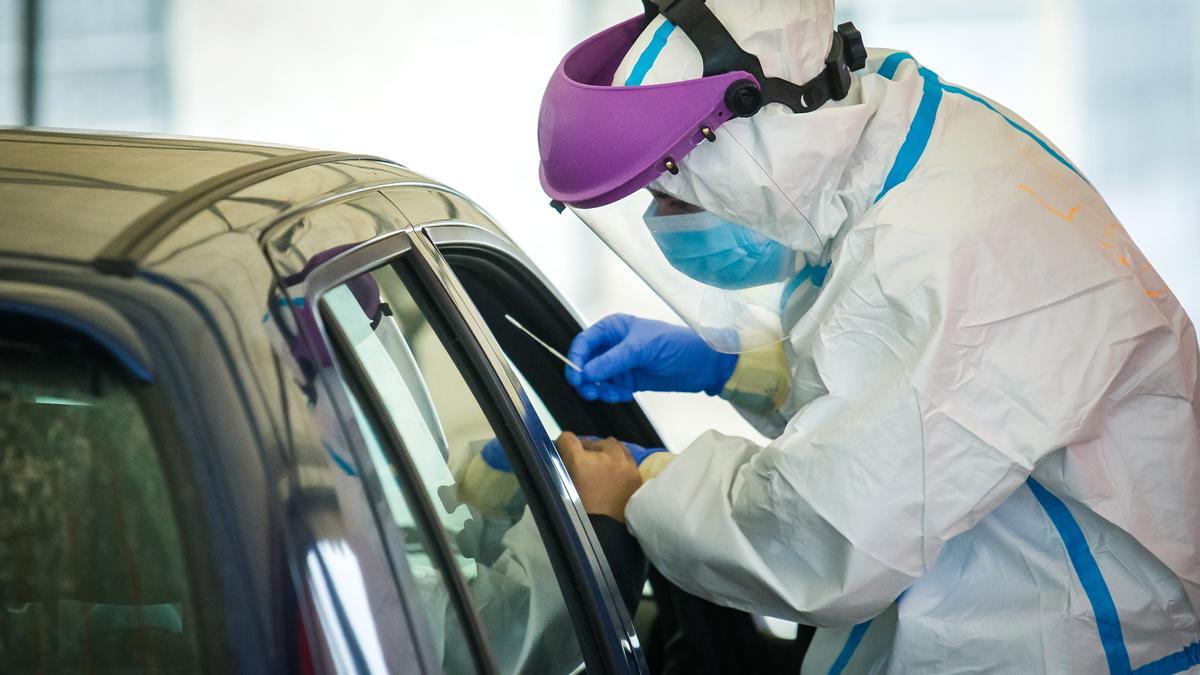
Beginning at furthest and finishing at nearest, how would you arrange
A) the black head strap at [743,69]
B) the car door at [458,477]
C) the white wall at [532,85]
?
the white wall at [532,85], the black head strap at [743,69], the car door at [458,477]

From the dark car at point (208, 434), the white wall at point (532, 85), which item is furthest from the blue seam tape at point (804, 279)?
the white wall at point (532, 85)

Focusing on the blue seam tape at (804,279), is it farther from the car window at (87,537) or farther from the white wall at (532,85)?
the white wall at (532,85)

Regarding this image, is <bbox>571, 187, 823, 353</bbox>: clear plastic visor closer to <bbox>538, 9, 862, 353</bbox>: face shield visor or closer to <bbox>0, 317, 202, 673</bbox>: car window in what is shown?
<bbox>538, 9, 862, 353</bbox>: face shield visor

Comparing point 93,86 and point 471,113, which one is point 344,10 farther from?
point 93,86

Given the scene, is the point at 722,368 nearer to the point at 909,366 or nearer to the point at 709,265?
the point at 709,265

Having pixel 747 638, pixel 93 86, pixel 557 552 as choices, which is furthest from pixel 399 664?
pixel 93 86

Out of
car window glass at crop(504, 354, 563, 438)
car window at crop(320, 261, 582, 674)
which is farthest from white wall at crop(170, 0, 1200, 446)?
car window at crop(320, 261, 582, 674)

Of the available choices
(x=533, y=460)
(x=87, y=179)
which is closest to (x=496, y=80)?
(x=533, y=460)

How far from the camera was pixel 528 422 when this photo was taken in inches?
47.3

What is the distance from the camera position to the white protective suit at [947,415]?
4.04ft

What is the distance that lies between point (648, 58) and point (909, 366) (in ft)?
1.64

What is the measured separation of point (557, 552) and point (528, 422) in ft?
0.50

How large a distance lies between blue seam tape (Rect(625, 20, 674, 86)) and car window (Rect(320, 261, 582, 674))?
0.42 metres

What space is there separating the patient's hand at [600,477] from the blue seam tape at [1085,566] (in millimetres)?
517
